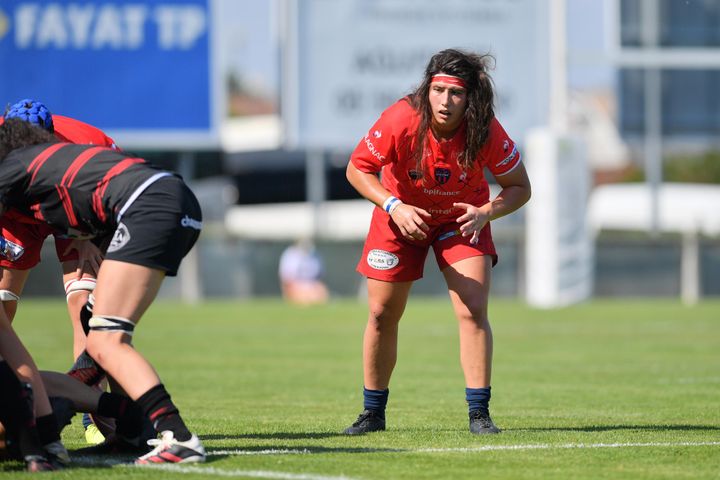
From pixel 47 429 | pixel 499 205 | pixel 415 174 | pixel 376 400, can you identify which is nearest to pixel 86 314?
pixel 47 429

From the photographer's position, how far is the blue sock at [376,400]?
7301 millimetres

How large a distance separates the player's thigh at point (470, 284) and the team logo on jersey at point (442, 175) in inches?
17.9

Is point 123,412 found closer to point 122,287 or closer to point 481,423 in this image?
point 122,287

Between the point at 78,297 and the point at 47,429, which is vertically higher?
the point at 78,297

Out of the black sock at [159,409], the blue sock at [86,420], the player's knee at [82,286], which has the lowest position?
the blue sock at [86,420]

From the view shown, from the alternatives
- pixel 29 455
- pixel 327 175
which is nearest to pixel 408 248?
pixel 29 455

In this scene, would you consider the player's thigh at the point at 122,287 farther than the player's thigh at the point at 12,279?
No

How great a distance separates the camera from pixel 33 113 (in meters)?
6.46

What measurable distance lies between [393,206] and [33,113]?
1.92 meters

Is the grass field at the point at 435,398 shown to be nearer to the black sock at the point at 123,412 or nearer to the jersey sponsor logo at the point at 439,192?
the black sock at the point at 123,412

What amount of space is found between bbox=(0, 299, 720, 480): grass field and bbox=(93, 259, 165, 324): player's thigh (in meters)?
0.70

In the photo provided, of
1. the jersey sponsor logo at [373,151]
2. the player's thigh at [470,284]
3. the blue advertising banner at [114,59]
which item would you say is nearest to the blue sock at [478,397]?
the player's thigh at [470,284]

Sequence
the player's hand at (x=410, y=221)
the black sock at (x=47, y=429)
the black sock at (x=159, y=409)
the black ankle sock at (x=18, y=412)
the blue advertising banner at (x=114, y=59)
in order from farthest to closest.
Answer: the blue advertising banner at (x=114, y=59), the player's hand at (x=410, y=221), the black sock at (x=47, y=429), the black sock at (x=159, y=409), the black ankle sock at (x=18, y=412)

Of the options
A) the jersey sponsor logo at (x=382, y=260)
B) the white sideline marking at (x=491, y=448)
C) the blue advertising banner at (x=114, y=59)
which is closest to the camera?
the white sideline marking at (x=491, y=448)
